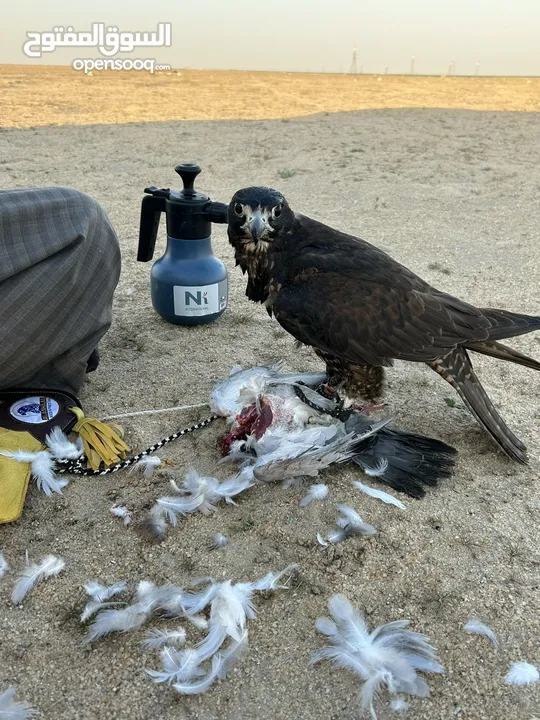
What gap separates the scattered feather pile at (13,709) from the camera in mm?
1664

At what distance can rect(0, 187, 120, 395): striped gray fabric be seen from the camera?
2615 mm

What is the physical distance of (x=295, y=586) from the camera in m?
2.07

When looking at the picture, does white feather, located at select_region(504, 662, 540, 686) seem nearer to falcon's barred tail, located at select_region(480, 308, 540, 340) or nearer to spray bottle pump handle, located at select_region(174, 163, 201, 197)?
falcon's barred tail, located at select_region(480, 308, 540, 340)

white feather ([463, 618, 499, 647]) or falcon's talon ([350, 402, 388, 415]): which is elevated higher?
falcon's talon ([350, 402, 388, 415])

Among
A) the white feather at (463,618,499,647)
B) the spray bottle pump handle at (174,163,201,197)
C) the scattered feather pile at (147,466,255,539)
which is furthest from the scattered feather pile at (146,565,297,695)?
the spray bottle pump handle at (174,163,201,197)

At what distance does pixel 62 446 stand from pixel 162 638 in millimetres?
1042

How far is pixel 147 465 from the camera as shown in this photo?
2.60 meters

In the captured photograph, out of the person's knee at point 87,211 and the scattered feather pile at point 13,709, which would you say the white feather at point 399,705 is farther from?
the person's knee at point 87,211

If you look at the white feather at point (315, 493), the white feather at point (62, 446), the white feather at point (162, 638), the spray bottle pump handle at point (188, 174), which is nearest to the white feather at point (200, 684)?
the white feather at point (162, 638)

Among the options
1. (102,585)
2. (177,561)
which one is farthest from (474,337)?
(102,585)

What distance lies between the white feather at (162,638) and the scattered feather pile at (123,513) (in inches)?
19.5

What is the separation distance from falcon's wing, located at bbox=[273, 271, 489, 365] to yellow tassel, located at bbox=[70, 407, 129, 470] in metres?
0.87

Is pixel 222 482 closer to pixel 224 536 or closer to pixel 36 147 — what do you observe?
pixel 224 536

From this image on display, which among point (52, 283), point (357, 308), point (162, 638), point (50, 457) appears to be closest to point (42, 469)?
point (50, 457)
